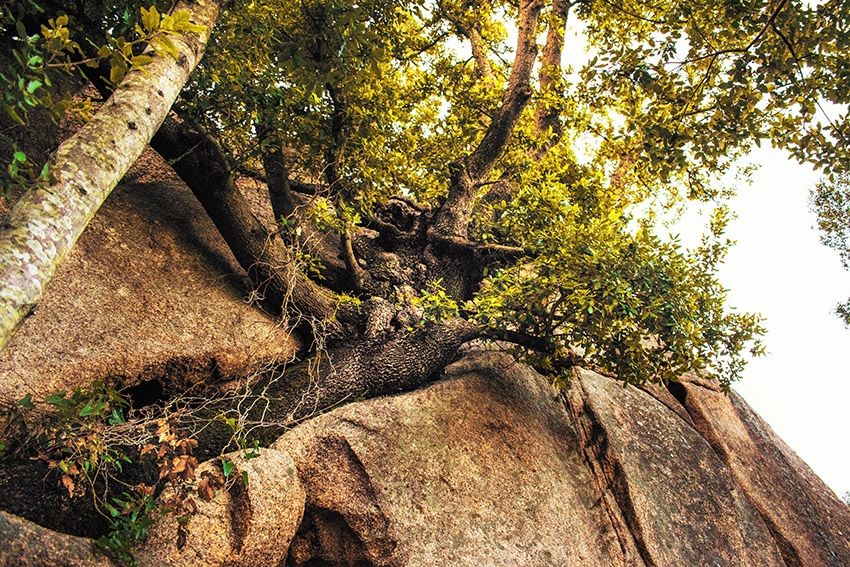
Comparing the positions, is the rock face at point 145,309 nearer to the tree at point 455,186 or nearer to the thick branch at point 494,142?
the tree at point 455,186

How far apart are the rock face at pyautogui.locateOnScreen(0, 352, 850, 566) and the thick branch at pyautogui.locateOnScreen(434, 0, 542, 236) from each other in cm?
243

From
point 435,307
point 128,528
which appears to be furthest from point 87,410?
point 435,307

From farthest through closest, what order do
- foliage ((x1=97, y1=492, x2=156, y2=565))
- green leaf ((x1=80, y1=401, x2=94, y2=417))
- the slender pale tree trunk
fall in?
green leaf ((x1=80, y1=401, x2=94, y2=417))
foliage ((x1=97, y1=492, x2=156, y2=565))
the slender pale tree trunk

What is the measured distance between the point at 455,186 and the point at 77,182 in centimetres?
731

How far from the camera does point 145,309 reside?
25.3 feet

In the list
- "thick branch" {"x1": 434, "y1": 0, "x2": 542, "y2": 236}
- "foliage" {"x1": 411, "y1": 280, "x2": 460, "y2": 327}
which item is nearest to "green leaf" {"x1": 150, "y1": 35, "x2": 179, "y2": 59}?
"foliage" {"x1": 411, "y1": 280, "x2": 460, "y2": 327}

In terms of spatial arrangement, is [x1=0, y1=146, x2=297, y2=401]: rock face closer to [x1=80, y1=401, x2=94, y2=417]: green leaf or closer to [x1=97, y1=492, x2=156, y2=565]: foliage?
[x1=80, y1=401, x2=94, y2=417]: green leaf

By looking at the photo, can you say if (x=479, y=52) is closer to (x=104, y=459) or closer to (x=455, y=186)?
(x=455, y=186)

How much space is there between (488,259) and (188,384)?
5360 millimetres

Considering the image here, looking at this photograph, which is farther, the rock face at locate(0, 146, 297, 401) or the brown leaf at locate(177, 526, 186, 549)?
the rock face at locate(0, 146, 297, 401)

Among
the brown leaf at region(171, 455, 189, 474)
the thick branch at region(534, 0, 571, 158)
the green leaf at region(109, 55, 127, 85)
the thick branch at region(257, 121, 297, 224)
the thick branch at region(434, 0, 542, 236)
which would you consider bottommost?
the brown leaf at region(171, 455, 189, 474)

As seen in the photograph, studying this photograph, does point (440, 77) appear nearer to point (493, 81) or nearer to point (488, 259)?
point (493, 81)

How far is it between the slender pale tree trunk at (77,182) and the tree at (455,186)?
142cm

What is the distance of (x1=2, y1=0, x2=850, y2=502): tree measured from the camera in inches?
258
